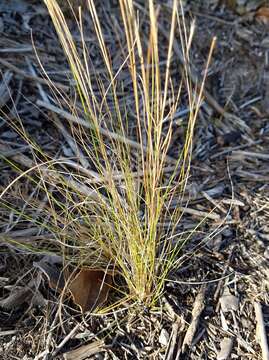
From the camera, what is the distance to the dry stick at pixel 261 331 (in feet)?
4.43

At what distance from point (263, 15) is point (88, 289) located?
1.69 metres

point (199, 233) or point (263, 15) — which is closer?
point (199, 233)

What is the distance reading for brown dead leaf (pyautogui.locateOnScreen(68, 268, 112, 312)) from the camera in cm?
140

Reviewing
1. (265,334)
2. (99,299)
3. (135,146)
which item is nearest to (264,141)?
(135,146)

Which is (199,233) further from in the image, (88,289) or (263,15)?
(263,15)

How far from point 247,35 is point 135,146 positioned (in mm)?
925

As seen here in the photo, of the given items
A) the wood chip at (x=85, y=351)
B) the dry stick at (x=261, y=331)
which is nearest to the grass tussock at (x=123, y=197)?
the wood chip at (x=85, y=351)

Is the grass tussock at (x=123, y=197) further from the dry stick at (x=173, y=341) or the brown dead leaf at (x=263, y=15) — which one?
the brown dead leaf at (x=263, y=15)

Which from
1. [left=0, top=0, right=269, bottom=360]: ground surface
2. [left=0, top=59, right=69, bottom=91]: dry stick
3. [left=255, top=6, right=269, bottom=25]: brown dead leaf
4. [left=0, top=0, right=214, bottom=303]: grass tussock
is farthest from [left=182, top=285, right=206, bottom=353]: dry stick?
[left=255, top=6, right=269, bottom=25]: brown dead leaf

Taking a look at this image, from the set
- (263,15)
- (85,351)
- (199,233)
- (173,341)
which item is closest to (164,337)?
(173,341)

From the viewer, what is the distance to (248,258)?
62.2 inches

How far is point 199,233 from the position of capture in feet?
5.33

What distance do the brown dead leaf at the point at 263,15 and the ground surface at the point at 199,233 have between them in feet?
0.39

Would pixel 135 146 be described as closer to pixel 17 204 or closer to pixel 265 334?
pixel 17 204
